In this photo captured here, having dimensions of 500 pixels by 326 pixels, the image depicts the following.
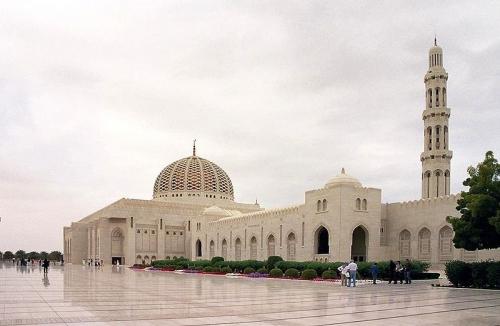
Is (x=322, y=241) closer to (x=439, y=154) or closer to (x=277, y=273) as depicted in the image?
(x=439, y=154)

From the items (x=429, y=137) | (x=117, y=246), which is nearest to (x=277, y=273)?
(x=429, y=137)

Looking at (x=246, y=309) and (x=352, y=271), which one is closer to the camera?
(x=246, y=309)

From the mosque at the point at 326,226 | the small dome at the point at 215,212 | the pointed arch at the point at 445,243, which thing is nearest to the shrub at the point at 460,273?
the mosque at the point at 326,226

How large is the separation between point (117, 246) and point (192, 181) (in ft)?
44.7

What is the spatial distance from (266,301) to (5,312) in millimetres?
5621

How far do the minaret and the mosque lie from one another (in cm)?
7

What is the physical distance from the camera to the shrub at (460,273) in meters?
18.6

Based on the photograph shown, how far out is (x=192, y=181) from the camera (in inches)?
2741

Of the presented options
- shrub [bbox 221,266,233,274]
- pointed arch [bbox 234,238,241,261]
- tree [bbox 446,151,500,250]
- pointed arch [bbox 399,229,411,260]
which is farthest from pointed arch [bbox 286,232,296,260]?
tree [bbox 446,151,500,250]


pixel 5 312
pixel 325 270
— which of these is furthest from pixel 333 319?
pixel 325 270

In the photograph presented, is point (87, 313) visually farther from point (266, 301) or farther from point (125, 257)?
point (125, 257)

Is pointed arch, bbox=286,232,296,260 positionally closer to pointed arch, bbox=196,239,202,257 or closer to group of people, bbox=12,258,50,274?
group of people, bbox=12,258,50,274

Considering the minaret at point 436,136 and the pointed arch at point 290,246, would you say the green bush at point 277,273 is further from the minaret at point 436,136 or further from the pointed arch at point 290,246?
the minaret at point 436,136

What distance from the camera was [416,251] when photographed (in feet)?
108
